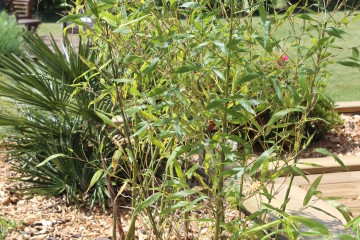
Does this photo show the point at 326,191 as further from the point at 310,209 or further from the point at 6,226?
the point at 6,226

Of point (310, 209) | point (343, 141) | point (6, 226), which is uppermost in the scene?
point (310, 209)

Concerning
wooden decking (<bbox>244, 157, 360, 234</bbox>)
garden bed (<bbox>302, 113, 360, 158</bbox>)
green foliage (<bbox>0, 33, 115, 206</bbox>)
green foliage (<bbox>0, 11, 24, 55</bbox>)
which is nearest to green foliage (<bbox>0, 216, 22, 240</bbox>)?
green foliage (<bbox>0, 33, 115, 206</bbox>)

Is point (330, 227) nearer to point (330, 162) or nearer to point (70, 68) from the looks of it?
point (330, 162)

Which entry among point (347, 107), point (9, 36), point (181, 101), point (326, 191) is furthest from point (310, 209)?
point (9, 36)

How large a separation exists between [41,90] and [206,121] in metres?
1.83

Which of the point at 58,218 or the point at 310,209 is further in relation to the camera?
the point at 58,218

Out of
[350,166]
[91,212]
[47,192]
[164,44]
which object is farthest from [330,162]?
[164,44]

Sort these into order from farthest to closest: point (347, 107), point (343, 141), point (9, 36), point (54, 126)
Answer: point (9, 36) < point (347, 107) < point (343, 141) < point (54, 126)

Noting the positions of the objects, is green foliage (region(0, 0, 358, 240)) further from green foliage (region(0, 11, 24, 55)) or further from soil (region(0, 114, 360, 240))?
green foliage (region(0, 11, 24, 55))

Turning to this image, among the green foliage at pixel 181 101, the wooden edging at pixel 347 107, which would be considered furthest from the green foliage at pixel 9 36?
the green foliage at pixel 181 101

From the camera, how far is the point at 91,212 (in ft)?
13.2

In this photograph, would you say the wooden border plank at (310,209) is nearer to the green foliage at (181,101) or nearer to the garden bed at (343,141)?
the green foliage at (181,101)

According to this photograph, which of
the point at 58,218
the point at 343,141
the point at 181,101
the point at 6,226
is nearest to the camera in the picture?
the point at 181,101

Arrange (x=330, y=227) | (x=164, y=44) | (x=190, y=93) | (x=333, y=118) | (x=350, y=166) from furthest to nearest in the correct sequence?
(x=333, y=118)
(x=350, y=166)
(x=330, y=227)
(x=190, y=93)
(x=164, y=44)
